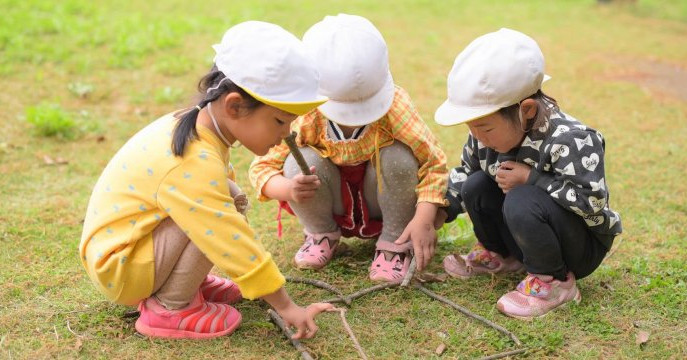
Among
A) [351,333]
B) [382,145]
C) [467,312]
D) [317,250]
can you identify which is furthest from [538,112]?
[317,250]

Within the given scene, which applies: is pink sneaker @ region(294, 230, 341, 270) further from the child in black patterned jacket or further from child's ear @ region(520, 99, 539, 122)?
child's ear @ region(520, 99, 539, 122)

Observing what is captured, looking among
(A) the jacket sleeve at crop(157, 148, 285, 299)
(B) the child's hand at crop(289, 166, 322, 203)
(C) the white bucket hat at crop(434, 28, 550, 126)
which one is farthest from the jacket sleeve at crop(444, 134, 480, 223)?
(A) the jacket sleeve at crop(157, 148, 285, 299)

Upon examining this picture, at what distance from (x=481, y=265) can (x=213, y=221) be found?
1219 mm

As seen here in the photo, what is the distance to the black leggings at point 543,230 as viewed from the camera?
2477mm

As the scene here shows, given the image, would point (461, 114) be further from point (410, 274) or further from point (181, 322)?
point (181, 322)

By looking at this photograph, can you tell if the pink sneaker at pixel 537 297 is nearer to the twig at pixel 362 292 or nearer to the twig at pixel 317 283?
the twig at pixel 362 292

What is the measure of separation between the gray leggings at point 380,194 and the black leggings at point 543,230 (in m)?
0.25

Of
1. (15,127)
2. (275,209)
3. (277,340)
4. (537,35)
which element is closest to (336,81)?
(277,340)

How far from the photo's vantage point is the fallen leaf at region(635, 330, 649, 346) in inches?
Result: 94.1

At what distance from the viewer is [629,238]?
3.22 metres

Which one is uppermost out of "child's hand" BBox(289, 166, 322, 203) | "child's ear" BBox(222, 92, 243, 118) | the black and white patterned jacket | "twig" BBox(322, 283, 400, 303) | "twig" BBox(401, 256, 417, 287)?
"child's ear" BBox(222, 92, 243, 118)

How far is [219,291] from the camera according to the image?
266 cm

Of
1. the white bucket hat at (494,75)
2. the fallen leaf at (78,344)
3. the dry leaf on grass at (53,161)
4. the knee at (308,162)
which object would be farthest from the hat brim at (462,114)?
the dry leaf on grass at (53,161)

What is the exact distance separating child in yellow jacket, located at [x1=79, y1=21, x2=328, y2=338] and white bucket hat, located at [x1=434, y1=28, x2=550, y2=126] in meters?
0.53
